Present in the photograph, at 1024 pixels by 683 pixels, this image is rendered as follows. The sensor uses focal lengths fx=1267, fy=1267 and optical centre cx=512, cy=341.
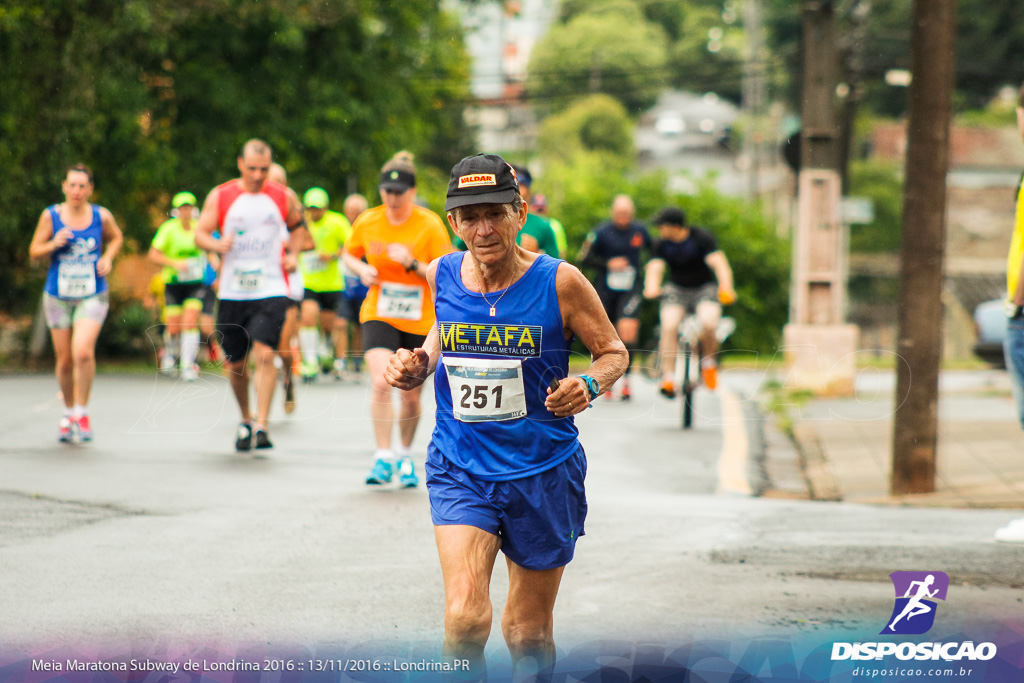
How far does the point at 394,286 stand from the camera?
7.88 m

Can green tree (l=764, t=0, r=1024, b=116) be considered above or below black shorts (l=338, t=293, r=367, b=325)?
above

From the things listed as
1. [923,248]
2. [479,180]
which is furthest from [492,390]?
[923,248]

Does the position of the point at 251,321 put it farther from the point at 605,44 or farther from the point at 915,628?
the point at 605,44

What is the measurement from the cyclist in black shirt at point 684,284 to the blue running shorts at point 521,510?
8.21 meters

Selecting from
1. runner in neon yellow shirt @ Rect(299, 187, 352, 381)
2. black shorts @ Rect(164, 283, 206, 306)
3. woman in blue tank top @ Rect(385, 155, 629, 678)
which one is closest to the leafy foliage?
runner in neon yellow shirt @ Rect(299, 187, 352, 381)

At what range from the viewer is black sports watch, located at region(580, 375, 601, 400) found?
3734mm

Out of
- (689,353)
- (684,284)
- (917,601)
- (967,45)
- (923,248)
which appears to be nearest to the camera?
(917,601)

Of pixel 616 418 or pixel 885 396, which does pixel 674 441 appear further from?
pixel 885 396

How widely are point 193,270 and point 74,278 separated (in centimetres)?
519

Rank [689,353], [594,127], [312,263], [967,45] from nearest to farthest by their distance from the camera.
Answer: [689,353], [312,263], [967,45], [594,127]

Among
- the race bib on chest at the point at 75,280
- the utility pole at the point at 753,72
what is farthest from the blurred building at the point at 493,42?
the race bib on chest at the point at 75,280

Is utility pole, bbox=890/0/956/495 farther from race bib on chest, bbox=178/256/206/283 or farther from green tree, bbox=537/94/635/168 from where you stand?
green tree, bbox=537/94/635/168

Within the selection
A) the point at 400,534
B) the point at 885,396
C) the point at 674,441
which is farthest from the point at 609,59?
the point at 400,534

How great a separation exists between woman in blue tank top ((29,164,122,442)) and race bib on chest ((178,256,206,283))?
4835 millimetres
